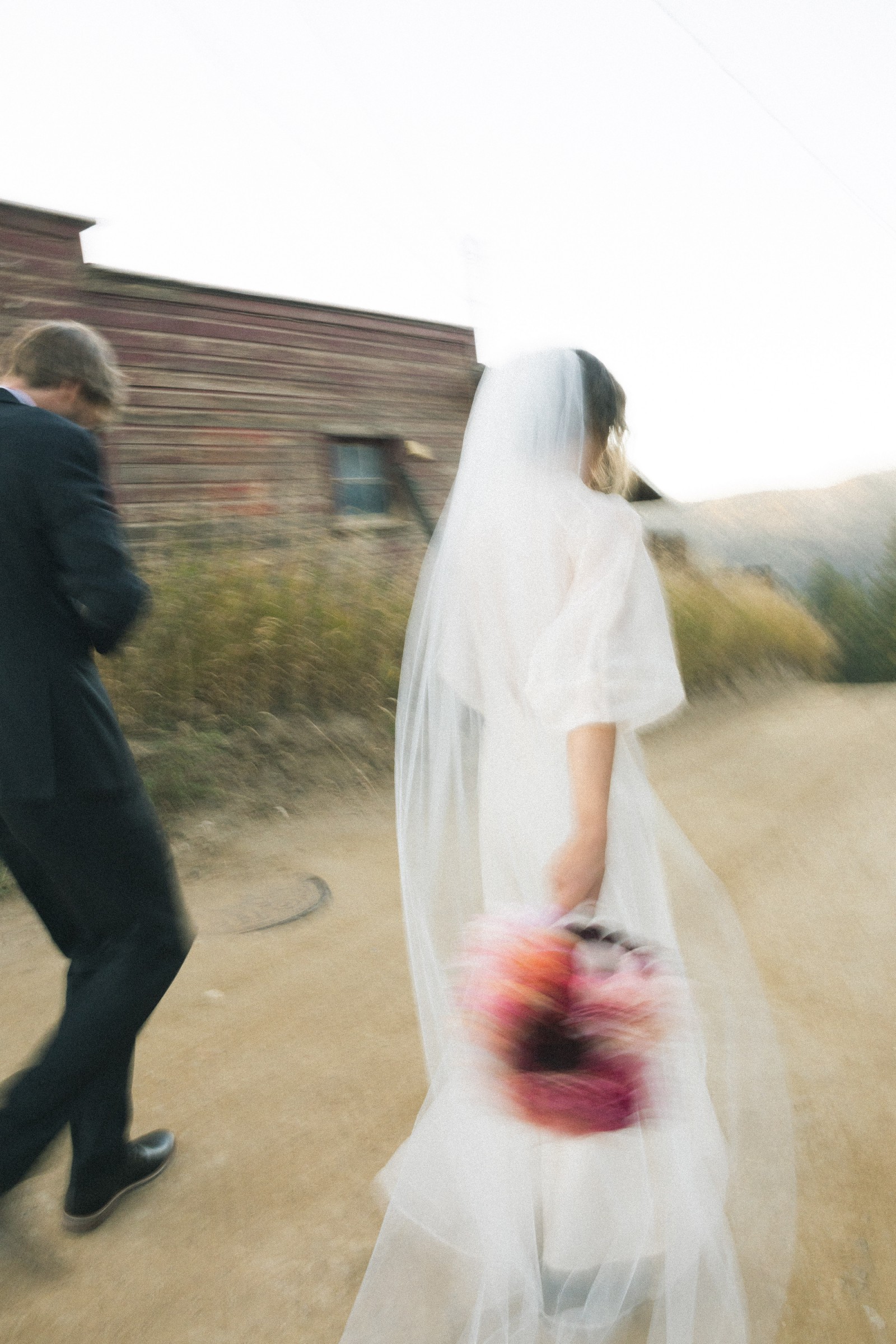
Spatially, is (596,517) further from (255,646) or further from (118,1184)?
(255,646)

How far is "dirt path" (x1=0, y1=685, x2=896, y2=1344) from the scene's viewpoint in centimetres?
170

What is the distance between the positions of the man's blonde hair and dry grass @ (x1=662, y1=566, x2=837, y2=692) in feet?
23.2

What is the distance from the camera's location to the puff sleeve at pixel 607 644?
143 cm

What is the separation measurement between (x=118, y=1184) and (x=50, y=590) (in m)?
1.28

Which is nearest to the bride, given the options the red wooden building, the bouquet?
the bouquet

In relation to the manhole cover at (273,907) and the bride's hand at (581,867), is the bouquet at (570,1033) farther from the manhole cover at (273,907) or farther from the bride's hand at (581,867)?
the manhole cover at (273,907)

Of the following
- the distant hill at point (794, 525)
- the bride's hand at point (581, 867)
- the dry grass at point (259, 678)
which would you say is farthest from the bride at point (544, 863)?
the distant hill at point (794, 525)

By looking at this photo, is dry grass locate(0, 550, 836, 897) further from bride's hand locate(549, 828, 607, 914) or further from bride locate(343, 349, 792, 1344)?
bride's hand locate(549, 828, 607, 914)

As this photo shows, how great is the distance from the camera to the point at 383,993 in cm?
305

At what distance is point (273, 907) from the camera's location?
3.81 m

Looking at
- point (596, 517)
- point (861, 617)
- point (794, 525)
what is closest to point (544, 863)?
point (596, 517)

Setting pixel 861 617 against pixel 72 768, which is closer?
pixel 72 768

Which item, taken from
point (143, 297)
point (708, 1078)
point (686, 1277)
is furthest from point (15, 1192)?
point (143, 297)

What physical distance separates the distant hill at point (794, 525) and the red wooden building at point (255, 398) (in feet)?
13.2
